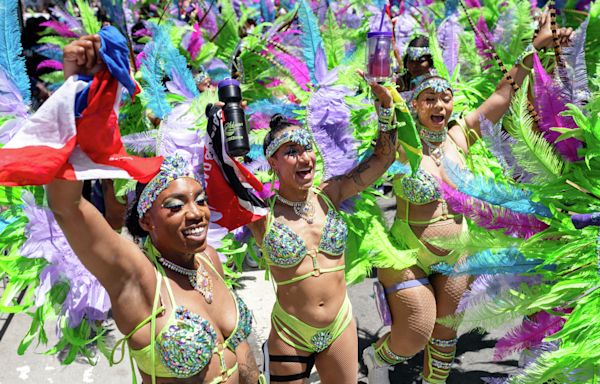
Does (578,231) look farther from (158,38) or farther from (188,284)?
(158,38)

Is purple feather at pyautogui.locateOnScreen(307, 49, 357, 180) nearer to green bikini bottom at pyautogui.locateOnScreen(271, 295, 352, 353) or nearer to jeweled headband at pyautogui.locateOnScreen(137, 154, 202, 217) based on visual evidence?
green bikini bottom at pyautogui.locateOnScreen(271, 295, 352, 353)

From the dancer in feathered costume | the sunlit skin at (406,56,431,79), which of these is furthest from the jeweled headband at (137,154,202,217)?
the sunlit skin at (406,56,431,79)

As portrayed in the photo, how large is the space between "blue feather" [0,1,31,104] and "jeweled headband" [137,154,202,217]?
2.72ft

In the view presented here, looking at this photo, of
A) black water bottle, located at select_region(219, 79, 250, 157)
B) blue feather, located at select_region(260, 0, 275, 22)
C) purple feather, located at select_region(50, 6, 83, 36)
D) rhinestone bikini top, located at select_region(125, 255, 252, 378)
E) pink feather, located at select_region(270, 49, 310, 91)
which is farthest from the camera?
blue feather, located at select_region(260, 0, 275, 22)

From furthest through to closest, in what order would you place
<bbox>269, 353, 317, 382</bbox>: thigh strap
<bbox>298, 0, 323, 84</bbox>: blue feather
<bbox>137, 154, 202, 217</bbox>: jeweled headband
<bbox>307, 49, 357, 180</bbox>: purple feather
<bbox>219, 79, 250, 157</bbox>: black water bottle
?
<bbox>298, 0, 323, 84</bbox>: blue feather → <bbox>307, 49, 357, 180</bbox>: purple feather → <bbox>269, 353, 317, 382</bbox>: thigh strap → <bbox>219, 79, 250, 157</bbox>: black water bottle → <bbox>137, 154, 202, 217</bbox>: jeweled headband

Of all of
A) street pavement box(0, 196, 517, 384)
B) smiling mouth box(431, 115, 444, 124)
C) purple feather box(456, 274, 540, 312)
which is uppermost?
purple feather box(456, 274, 540, 312)

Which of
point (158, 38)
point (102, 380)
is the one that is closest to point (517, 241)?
point (158, 38)

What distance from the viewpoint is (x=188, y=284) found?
91.1 inches

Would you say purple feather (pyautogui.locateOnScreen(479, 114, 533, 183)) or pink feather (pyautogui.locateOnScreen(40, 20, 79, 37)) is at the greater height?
purple feather (pyautogui.locateOnScreen(479, 114, 533, 183))

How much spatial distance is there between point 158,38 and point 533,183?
211 cm

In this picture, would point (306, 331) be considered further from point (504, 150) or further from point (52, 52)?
point (52, 52)

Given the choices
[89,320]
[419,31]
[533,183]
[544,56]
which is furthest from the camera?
[419,31]

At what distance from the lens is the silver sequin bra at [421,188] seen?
3.50 m

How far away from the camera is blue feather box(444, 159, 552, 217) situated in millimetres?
1979
